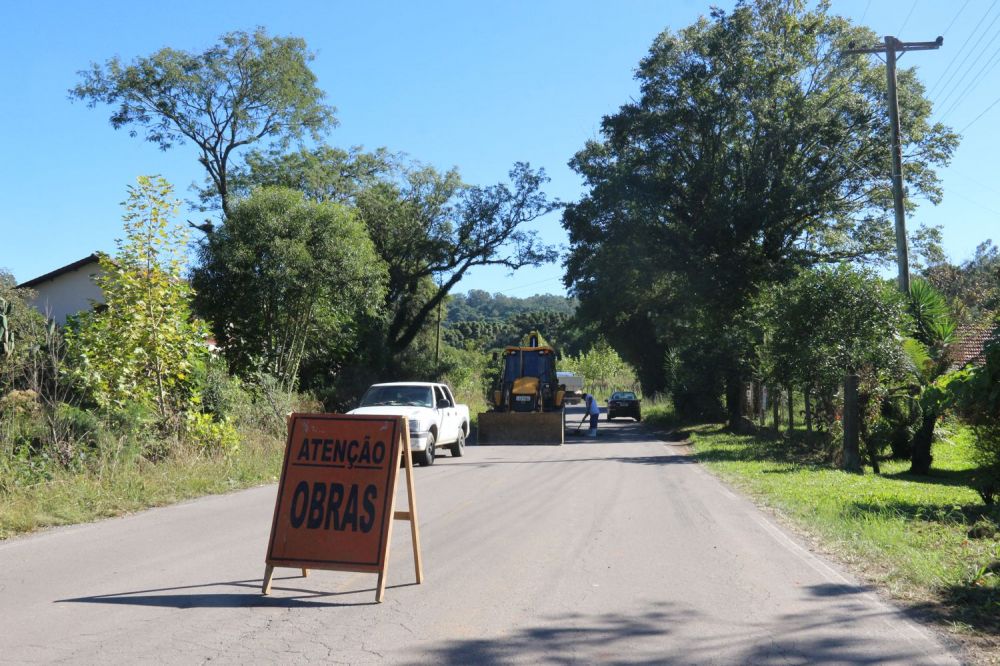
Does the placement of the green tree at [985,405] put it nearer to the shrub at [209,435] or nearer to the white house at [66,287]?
the shrub at [209,435]

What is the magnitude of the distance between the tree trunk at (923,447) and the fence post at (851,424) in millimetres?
1478

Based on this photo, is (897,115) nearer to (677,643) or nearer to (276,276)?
(276,276)

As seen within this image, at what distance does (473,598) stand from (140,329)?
10430mm

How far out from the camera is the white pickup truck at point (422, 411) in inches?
709

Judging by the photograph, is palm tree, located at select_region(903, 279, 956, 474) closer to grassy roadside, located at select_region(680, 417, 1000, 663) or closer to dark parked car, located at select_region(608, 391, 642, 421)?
grassy roadside, located at select_region(680, 417, 1000, 663)

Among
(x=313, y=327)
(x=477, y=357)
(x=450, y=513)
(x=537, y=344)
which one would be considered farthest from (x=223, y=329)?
(x=477, y=357)

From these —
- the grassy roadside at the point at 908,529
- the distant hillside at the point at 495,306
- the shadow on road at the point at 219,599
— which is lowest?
the shadow on road at the point at 219,599

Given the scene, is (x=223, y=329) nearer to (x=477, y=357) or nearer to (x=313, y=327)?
(x=313, y=327)

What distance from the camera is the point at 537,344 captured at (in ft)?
100

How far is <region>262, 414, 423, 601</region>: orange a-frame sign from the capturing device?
6918 millimetres

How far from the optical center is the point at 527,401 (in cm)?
2866

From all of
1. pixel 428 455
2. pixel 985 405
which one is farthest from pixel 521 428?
pixel 985 405

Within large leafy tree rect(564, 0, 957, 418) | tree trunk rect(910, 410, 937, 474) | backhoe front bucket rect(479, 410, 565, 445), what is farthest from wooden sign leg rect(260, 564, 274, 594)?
large leafy tree rect(564, 0, 957, 418)

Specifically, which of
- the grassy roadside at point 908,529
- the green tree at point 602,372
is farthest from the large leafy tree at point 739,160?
the green tree at point 602,372
